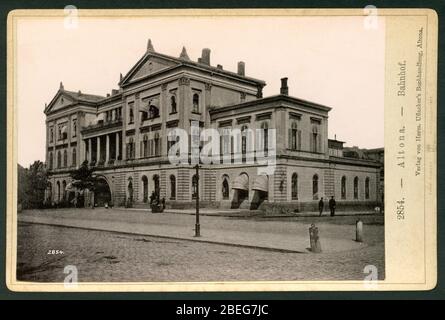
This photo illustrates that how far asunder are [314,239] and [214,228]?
156cm

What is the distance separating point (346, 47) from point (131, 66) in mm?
3356

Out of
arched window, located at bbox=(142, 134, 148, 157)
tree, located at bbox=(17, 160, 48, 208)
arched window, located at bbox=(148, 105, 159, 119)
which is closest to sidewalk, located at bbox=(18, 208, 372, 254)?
tree, located at bbox=(17, 160, 48, 208)

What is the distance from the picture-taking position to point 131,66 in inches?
289

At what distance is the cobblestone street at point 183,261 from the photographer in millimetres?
6781

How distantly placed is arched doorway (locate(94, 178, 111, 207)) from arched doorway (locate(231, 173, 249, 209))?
224 centimetres

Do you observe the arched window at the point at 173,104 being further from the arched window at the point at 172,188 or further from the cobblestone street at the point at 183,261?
the cobblestone street at the point at 183,261

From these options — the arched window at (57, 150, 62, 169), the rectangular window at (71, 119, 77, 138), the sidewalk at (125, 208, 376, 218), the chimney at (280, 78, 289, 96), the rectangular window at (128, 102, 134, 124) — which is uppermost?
the chimney at (280, 78, 289, 96)

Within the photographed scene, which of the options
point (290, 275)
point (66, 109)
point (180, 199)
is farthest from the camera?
point (180, 199)

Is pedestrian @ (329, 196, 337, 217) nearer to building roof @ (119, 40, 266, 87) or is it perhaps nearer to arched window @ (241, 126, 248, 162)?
arched window @ (241, 126, 248, 162)

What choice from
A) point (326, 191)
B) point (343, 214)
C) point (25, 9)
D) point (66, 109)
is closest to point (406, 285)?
point (343, 214)

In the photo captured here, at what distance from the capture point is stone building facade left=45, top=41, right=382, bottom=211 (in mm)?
7320

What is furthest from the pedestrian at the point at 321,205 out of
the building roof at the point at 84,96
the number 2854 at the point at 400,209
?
the building roof at the point at 84,96

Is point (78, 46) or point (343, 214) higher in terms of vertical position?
point (78, 46)
